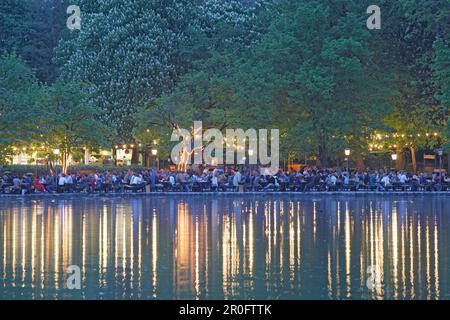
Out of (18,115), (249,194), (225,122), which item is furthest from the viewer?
(225,122)

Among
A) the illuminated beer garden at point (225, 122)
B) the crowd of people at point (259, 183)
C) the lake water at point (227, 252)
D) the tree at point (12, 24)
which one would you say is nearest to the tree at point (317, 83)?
the illuminated beer garden at point (225, 122)

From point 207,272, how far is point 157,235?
317 inches

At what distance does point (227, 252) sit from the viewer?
24.1m

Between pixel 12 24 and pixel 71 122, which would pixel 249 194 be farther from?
pixel 12 24

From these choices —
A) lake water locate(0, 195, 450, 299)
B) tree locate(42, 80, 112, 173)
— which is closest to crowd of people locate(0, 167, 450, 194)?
tree locate(42, 80, 112, 173)

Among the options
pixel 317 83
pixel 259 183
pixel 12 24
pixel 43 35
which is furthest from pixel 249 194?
pixel 43 35

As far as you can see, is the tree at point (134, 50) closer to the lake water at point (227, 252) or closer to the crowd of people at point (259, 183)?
the crowd of people at point (259, 183)

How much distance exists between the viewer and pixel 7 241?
88.1ft

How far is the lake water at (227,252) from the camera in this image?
60.9 ft

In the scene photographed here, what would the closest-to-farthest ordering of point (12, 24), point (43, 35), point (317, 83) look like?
point (317, 83) < point (12, 24) < point (43, 35)

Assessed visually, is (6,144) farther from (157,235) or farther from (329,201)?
(157,235)

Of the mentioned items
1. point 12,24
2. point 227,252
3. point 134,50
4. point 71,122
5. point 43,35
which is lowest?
point 227,252

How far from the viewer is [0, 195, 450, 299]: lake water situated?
18.6 meters

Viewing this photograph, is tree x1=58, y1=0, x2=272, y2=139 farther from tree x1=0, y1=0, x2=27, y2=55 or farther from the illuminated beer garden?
tree x1=0, y1=0, x2=27, y2=55
